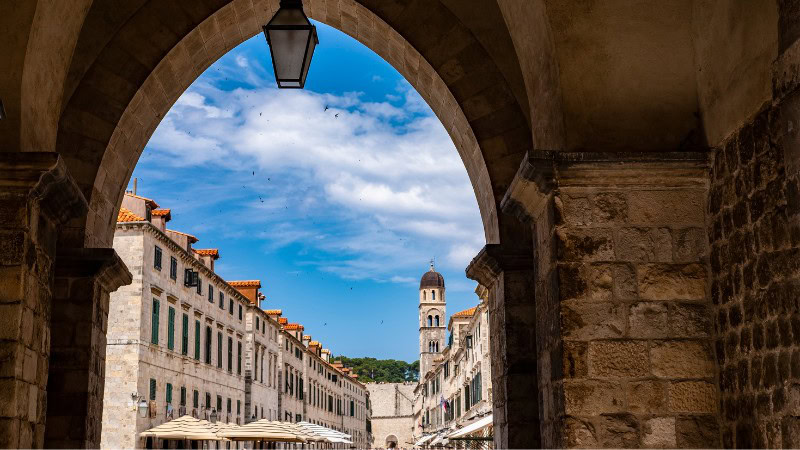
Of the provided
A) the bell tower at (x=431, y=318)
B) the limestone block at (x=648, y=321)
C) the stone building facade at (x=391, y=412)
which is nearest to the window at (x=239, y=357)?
the limestone block at (x=648, y=321)

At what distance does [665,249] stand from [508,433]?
3068 mm

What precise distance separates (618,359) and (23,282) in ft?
12.0

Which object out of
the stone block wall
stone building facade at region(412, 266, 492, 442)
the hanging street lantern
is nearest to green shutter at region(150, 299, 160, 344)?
stone building facade at region(412, 266, 492, 442)

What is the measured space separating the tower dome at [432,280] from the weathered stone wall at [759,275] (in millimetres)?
101459

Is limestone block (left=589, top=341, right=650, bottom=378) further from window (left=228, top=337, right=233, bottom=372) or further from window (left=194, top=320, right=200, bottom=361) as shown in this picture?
window (left=228, top=337, right=233, bottom=372)

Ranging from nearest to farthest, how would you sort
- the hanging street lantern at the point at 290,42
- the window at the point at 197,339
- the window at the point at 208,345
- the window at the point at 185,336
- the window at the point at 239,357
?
the hanging street lantern at the point at 290,42, the window at the point at 185,336, the window at the point at 197,339, the window at the point at 208,345, the window at the point at 239,357

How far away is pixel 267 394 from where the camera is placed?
143 feet

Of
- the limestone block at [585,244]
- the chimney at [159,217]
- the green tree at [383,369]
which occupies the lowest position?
the limestone block at [585,244]

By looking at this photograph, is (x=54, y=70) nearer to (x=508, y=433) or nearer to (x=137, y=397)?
(x=508, y=433)

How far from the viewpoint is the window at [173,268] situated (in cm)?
2814

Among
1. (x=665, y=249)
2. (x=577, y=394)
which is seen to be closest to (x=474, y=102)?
(x=665, y=249)

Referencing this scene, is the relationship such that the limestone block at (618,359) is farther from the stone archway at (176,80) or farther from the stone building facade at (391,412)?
the stone building facade at (391,412)

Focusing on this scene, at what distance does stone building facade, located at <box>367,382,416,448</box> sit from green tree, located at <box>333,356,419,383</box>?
123 feet

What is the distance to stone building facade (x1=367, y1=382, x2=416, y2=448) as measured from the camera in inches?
4077
